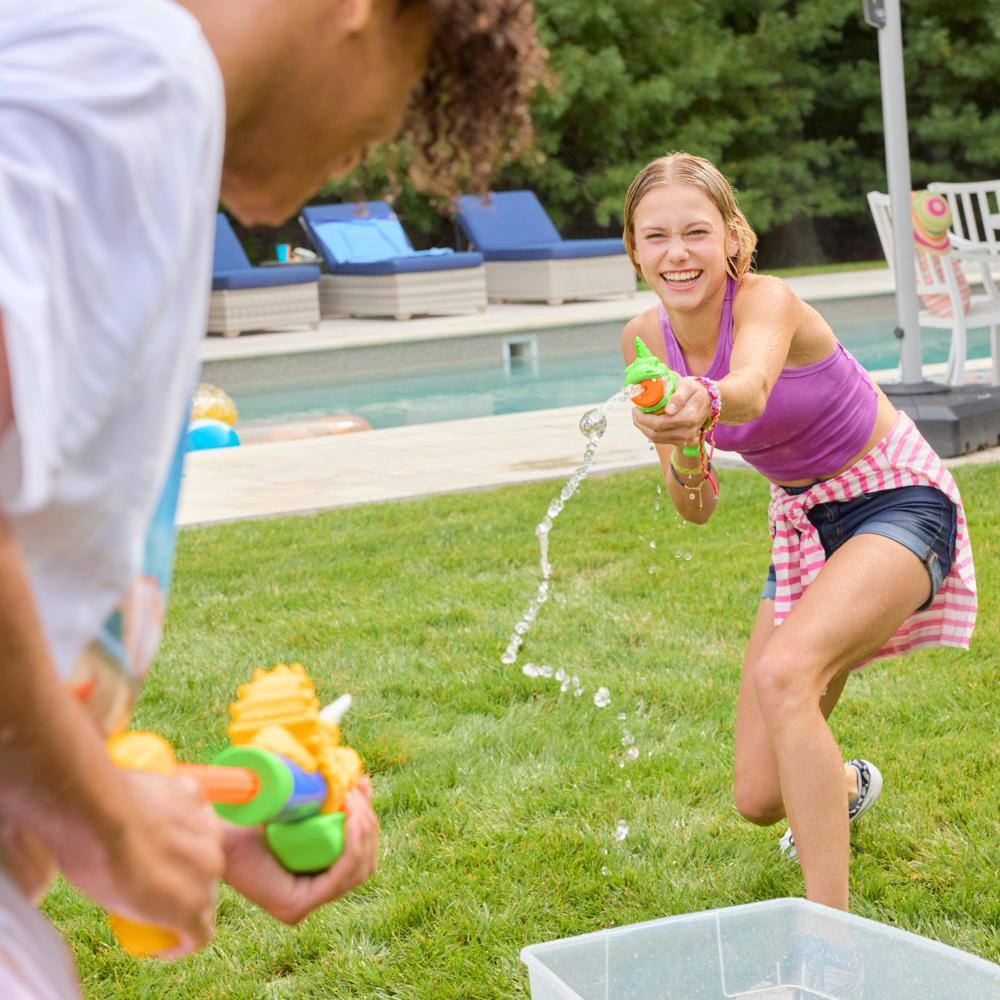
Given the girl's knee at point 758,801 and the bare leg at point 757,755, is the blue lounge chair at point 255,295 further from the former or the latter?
the girl's knee at point 758,801

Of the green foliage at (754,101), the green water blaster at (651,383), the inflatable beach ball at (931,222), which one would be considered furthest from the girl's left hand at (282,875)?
the green foliage at (754,101)

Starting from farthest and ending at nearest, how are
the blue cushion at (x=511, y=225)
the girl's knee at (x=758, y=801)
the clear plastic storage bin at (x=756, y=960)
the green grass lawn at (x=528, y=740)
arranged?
the blue cushion at (x=511, y=225), the girl's knee at (x=758, y=801), the green grass lawn at (x=528, y=740), the clear plastic storage bin at (x=756, y=960)

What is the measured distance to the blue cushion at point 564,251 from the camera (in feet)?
62.3

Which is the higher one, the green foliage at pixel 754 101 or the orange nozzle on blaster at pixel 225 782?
the orange nozzle on blaster at pixel 225 782

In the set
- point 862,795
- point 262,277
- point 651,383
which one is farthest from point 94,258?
point 262,277

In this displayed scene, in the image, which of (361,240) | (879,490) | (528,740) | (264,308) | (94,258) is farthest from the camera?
(361,240)

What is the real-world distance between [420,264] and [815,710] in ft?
51.9

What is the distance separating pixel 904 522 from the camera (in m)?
3.07

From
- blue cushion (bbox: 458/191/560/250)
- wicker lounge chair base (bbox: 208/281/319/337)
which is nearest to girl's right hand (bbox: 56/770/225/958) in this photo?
wicker lounge chair base (bbox: 208/281/319/337)

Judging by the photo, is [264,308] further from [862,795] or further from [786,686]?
[786,686]

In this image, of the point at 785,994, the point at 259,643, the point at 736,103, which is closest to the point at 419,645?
the point at 259,643

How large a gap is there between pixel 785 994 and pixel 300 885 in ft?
6.01

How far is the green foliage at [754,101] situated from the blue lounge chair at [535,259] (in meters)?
2.63

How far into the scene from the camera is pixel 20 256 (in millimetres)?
761
